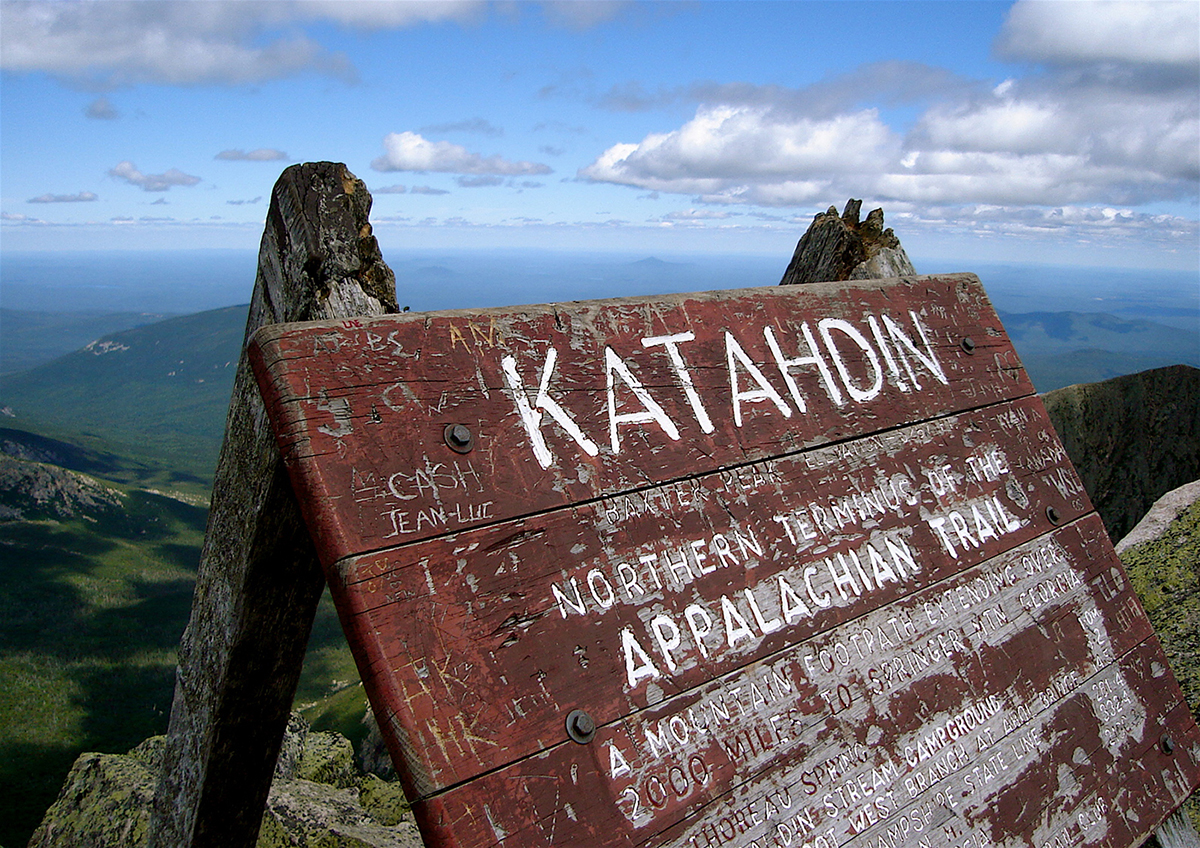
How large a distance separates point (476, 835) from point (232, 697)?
1.19 metres

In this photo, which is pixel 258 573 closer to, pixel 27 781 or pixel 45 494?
pixel 27 781

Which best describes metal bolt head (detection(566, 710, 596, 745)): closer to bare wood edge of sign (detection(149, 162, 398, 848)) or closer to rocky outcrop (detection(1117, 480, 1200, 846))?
bare wood edge of sign (detection(149, 162, 398, 848))

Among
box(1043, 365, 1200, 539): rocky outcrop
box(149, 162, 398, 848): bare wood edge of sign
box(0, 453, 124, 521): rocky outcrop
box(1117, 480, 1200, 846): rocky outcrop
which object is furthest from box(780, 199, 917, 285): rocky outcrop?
box(0, 453, 124, 521): rocky outcrop

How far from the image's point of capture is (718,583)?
2.31 meters

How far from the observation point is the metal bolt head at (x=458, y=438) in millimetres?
2039

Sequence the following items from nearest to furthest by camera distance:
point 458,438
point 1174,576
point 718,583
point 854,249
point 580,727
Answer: point 580,727
point 458,438
point 718,583
point 854,249
point 1174,576

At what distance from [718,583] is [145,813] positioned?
11.5ft

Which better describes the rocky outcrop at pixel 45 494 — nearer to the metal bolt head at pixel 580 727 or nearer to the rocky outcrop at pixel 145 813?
the rocky outcrop at pixel 145 813

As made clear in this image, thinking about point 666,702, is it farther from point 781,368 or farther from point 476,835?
point 781,368

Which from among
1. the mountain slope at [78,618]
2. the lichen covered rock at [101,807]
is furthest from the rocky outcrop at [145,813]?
the mountain slope at [78,618]

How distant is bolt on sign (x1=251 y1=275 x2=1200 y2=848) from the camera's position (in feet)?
6.11

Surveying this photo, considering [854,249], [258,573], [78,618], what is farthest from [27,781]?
[854,249]

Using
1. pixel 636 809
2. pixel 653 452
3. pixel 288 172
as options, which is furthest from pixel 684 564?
pixel 288 172

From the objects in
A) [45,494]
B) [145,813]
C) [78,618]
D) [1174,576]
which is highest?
[45,494]
